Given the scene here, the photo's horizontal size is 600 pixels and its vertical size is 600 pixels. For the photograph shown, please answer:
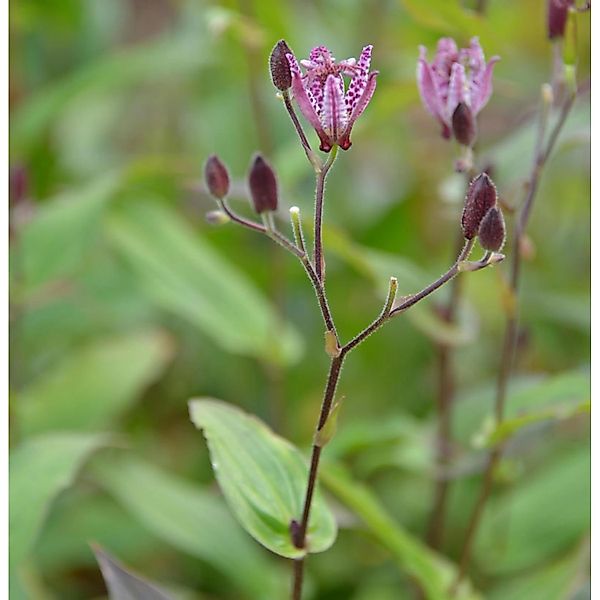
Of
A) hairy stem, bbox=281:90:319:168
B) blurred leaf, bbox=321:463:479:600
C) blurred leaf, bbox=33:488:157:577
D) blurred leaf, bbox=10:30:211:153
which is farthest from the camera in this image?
blurred leaf, bbox=10:30:211:153

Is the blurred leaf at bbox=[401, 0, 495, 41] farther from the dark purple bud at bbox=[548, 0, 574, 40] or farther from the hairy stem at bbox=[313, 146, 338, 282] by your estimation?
the hairy stem at bbox=[313, 146, 338, 282]

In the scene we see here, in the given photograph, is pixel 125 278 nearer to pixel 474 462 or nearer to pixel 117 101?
pixel 474 462

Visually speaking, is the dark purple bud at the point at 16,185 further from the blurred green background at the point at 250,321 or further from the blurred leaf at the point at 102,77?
the blurred leaf at the point at 102,77

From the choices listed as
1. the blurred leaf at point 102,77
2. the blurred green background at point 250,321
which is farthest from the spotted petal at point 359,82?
the blurred leaf at point 102,77

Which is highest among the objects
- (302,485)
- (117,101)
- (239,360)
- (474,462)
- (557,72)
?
(117,101)

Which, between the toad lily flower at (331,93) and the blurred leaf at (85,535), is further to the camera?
the blurred leaf at (85,535)

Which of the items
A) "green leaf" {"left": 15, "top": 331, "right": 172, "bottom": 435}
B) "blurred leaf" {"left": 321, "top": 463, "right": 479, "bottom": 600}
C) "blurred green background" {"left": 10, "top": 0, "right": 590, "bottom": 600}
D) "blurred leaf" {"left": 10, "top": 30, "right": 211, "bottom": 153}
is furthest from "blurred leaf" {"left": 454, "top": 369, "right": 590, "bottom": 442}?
"blurred leaf" {"left": 10, "top": 30, "right": 211, "bottom": 153}

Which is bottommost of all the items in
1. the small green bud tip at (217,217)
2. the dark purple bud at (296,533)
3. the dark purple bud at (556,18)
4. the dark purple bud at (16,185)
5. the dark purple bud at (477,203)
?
the dark purple bud at (296,533)
